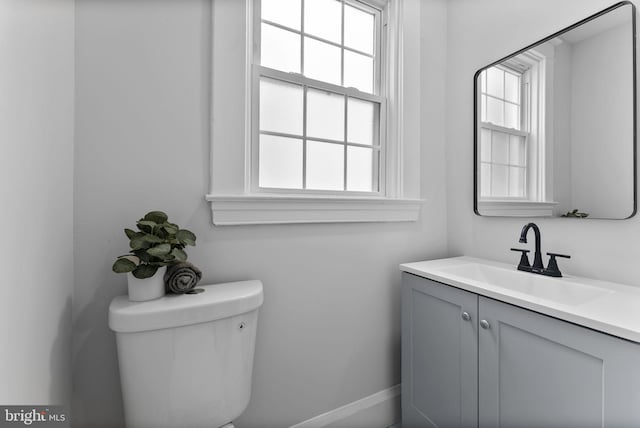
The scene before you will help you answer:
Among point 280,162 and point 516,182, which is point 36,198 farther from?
point 516,182

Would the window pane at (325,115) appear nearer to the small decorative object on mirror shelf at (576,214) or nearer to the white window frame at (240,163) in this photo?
the white window frame at (240,163)

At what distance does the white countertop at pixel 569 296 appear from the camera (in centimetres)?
65

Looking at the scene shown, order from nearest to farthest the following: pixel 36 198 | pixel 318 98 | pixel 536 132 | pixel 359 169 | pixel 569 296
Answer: pixel 36 198
pixel 569 296
pixel 536 132
pixel 318 98
pixel 359 169

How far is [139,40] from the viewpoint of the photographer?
904mm

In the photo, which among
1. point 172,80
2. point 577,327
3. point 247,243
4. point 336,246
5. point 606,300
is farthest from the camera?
point 336,246

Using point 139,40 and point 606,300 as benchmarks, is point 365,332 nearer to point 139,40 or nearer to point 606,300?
point 606,300

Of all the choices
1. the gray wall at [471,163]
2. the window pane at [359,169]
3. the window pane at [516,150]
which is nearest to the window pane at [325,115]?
the window pane at [359,169]

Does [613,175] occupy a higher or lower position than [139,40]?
lower

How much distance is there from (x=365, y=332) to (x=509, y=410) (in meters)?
0.60

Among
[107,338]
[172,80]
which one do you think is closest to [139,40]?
[172,80]

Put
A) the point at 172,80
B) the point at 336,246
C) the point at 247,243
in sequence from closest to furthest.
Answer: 1. the point at 172,80
2. the point at 247,243
3. the point at 336,246

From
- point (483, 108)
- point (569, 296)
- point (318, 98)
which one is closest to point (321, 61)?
point (318, 98)

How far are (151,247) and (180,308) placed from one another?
0.63ft

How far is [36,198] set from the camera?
603mm
